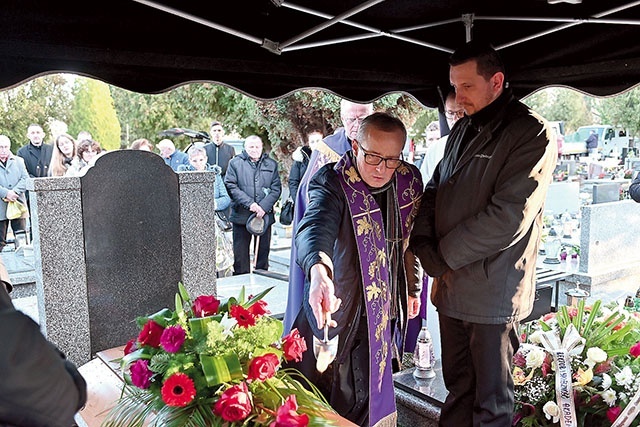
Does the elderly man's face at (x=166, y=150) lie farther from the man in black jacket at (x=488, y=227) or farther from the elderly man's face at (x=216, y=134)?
the man in black jacket at (x=488, y=227)

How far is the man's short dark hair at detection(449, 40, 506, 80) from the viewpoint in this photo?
2270mm

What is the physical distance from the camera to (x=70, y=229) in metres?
3.58

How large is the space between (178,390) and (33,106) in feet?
75.1

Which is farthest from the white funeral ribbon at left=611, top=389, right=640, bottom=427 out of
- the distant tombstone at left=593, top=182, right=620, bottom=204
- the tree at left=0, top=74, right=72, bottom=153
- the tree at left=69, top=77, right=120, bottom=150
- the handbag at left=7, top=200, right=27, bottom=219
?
the tree at left=69, top=77, right=120, bottom=150

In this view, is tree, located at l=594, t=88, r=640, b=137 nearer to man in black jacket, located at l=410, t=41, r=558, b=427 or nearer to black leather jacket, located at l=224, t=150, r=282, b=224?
black leather jacket, located at l=224, t=150, r=282, b=224

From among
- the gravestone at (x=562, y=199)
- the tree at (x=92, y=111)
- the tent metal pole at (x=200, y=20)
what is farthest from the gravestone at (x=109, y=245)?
the tree at (x=92, y=111)

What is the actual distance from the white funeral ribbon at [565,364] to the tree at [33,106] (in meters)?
20.4

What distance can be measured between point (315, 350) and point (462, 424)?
0.82m

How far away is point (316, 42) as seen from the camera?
8.93ft

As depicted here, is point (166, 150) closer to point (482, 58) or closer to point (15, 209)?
point (15, 209)

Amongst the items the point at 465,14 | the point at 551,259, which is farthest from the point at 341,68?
the point at 551,259

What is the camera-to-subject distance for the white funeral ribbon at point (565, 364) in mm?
2424

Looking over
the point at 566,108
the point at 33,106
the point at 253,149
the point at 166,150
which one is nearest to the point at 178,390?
the point at 253,149

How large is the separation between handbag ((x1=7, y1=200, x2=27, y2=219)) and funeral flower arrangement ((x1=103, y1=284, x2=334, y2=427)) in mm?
7281
